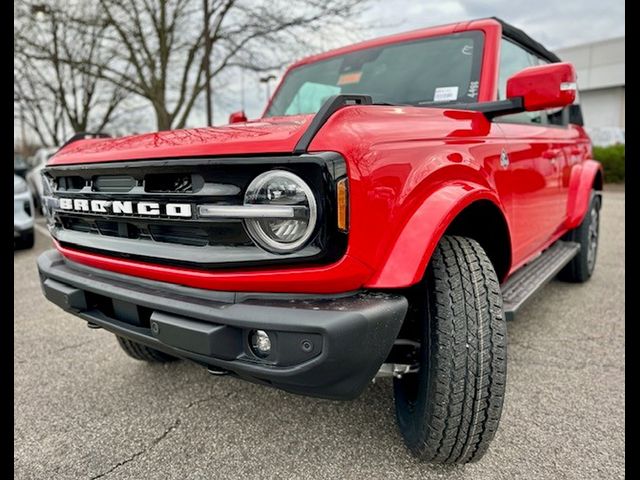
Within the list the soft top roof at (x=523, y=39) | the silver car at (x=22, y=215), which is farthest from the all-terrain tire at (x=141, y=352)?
the silver car at (x=22, y=215)

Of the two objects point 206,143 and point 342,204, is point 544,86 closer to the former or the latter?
point 342,204

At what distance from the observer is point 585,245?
160 inches

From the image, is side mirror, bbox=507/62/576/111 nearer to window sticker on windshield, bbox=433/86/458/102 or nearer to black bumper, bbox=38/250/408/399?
window sticker on windshield, bbox=433/86/458/102

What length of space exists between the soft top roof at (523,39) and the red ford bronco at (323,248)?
0.61 metres

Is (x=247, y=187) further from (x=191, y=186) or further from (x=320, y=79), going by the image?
(x=320, y=79)

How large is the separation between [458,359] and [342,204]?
2.19ft

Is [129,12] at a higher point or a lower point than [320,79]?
higher

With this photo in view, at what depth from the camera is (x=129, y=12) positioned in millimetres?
13617

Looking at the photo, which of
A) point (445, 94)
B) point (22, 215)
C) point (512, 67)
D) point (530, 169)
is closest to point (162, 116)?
point (22, 215)

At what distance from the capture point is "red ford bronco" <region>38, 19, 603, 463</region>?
1382 mm

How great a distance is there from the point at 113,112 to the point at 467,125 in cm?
2441
